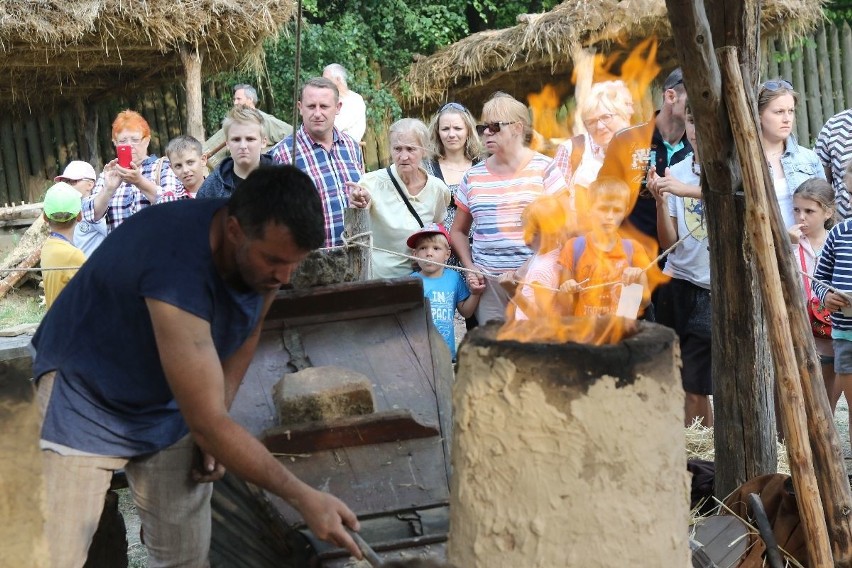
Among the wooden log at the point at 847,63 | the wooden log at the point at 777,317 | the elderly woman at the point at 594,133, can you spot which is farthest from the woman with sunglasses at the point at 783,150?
the wooden log at the point at 847,63

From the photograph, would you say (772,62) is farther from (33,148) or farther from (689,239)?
(33,148)

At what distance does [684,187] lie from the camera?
486 centimetres

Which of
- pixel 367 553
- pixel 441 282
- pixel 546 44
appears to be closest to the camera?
pixel 367 553

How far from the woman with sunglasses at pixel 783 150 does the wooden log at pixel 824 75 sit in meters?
8.63

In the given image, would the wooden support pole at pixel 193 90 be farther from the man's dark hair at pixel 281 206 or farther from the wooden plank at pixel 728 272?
the man's dark hair at pixel 281 206

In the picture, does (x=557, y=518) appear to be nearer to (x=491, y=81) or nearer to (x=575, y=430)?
(x=575, y=430)

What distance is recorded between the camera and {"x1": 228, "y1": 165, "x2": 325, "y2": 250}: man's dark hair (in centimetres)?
272

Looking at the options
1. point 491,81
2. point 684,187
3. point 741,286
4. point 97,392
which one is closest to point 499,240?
point 684,187

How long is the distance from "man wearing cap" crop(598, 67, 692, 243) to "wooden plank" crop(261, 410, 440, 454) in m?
2.12

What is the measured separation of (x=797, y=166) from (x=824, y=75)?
8.99 metres

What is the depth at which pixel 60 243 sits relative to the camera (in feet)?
17.7

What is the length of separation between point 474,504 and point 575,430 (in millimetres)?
343

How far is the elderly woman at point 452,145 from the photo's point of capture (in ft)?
19.9

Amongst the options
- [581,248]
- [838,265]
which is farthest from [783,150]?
[581,248]
